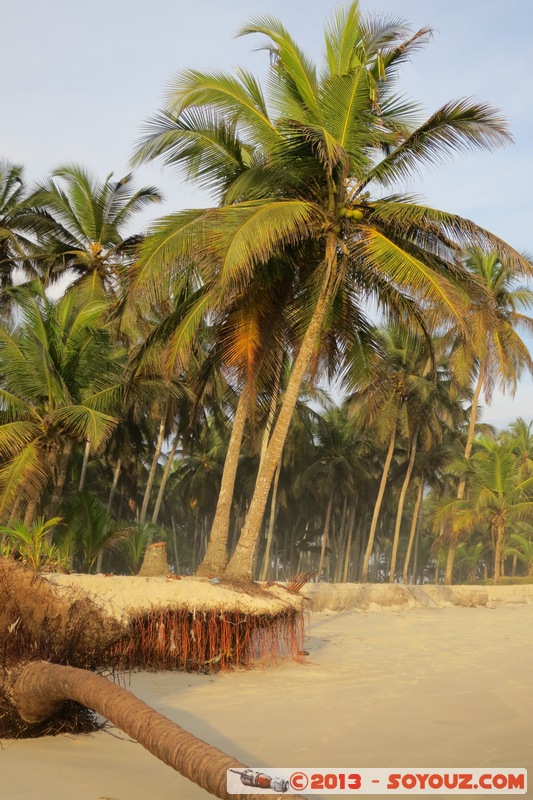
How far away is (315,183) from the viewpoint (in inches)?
468

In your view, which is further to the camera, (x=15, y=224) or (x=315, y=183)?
(x=15, y=224)

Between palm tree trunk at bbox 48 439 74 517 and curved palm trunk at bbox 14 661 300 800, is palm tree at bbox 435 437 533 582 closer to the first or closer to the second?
palm tree trunk at bbox 48 439 74 517

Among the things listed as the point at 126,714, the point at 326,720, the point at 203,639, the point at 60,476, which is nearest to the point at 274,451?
the point at 203,639

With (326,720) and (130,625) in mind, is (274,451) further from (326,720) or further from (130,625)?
(326,720)

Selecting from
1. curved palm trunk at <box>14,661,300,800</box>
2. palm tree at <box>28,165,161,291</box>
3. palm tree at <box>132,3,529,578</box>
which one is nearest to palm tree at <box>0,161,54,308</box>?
palm tree at <box>28,165,161,291</box>

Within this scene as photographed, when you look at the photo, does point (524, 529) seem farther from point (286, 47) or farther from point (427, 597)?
point (286, 47)

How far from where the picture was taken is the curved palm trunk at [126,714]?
11.5 ft

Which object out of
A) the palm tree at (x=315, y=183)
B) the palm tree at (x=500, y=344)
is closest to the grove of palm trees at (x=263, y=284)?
the palm tree at (x=315, y=183)

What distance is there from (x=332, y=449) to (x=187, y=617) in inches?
1370

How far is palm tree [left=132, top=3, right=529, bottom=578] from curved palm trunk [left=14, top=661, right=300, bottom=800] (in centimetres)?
577

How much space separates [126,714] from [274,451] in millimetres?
7323

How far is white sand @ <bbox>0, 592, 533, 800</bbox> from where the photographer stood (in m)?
4.55

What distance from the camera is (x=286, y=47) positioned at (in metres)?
11.2

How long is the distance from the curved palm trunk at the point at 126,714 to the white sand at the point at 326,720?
342mm
